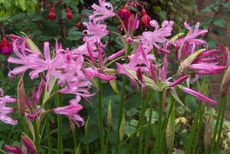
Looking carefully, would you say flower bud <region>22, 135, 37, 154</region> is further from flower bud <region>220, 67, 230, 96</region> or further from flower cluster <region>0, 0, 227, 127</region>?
flower bud <region>220, 67, 230, 96</region>

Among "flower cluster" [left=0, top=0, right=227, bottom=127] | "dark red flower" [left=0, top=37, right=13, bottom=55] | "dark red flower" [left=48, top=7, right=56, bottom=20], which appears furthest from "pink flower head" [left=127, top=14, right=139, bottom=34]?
"dark red flower" [left=48, top=7, right=56, bottom=20]

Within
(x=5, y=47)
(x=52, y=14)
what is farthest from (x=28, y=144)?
(x=52, y=14)

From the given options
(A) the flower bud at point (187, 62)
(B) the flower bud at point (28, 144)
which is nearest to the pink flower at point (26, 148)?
(B) the flower bud at point (28, 144)

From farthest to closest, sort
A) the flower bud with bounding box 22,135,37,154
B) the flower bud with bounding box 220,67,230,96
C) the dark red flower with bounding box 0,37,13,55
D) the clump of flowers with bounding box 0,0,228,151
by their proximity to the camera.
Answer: the dark red flower with bounding box 0,37,13,55 < the flower bud with bounding box 220,67,230,96 < the clump of flowers with bounding box 0,0,228,151 < the flower bud with bounding box 22,135,37,154

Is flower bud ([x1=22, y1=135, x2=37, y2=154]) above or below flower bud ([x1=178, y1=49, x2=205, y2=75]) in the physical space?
below

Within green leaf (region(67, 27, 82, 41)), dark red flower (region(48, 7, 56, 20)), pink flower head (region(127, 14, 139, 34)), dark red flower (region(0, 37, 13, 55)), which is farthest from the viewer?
dark red flower (region(48, 7, 56, 20))

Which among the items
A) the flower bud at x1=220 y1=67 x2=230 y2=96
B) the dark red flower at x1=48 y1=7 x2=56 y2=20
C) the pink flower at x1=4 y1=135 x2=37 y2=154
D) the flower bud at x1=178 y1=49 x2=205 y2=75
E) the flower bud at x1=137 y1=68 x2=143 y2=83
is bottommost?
the pink flower at x1=4 y1=135 x2=37 y2=154

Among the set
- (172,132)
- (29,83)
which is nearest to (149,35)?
(172,132)

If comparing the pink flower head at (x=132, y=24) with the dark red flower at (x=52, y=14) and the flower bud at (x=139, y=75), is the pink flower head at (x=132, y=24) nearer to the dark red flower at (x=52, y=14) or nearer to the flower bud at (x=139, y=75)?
the flower bud at (x=139, y=75)

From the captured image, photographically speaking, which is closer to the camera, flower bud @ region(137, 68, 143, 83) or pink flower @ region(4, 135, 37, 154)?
pink flower @ region(4, 135, 37, 154)

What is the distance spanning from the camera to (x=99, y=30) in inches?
54.6

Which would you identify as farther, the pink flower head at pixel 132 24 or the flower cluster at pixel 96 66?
the pink flower head at pixel 132 24

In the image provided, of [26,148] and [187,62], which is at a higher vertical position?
[187,62]

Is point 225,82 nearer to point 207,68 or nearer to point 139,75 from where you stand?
point 207,68
